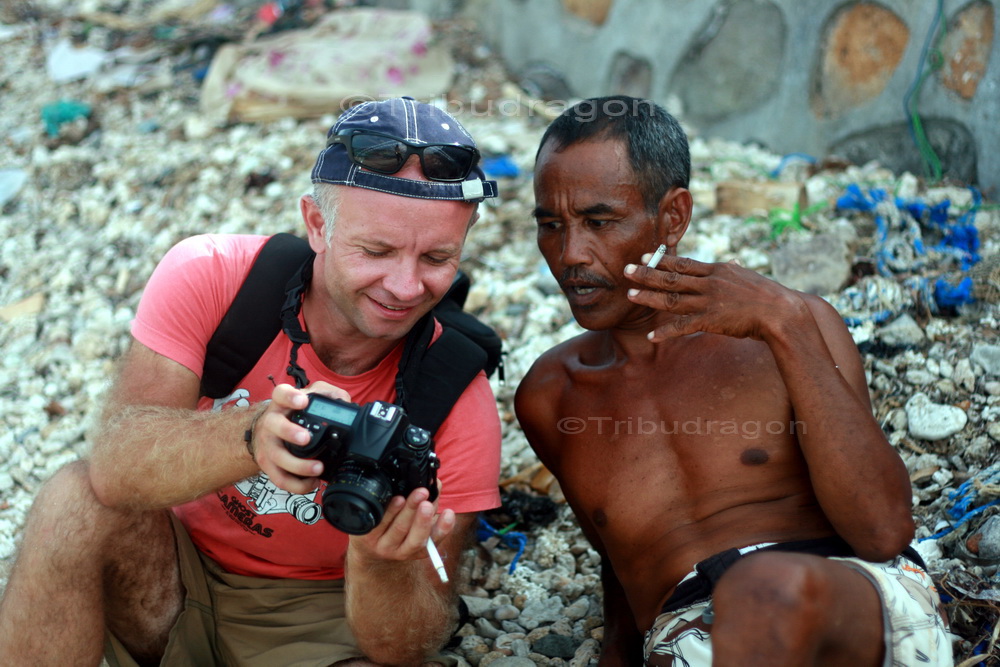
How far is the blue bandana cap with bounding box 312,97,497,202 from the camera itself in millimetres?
2559

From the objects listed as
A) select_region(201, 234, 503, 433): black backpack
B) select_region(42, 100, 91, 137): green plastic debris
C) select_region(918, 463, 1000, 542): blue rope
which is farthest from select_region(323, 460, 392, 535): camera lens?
select_region(42, 100, 91, 137): green plastic debris

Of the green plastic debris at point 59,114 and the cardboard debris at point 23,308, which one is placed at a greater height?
the green plastic debris at point 59,114

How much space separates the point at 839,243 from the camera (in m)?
4.43

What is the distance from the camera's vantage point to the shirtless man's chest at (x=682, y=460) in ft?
8.38

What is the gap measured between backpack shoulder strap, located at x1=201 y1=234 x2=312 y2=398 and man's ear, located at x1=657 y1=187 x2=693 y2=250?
3.67 ft

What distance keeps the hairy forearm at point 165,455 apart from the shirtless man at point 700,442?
1.03 m

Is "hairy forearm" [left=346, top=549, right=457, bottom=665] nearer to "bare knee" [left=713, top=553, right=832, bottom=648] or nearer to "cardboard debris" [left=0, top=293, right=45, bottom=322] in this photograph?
"bare knee" [left=713, top=553, right=832, bottom=648]

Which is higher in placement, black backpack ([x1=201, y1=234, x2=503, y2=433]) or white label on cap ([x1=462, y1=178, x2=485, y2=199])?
white label on cap ([x1=462, y1=178, x2=485, y2=199])

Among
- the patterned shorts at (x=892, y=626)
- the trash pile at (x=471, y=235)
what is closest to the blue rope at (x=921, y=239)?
the trash pile at (x=471, y=235)

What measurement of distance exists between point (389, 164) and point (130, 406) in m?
0.96

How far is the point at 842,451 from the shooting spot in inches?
91.7

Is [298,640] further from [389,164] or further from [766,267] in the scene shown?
[766,267]

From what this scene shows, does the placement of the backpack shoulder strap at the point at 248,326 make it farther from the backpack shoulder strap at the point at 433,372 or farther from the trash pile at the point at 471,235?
the trash pile at the point at 471,235

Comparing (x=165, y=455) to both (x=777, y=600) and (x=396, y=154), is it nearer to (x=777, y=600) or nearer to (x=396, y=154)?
(x=396, y=154)
